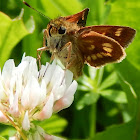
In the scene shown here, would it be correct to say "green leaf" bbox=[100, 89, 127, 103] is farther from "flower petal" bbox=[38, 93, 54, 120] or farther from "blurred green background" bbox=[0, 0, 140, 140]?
"flower petal" bbox=[38, 93, 54, 120]

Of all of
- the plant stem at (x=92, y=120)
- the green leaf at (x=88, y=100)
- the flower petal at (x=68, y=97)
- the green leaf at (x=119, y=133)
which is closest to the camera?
the flower petal at (x=68, y=97)

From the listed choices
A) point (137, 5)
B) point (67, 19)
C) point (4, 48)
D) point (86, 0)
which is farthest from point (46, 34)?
point (86, 0)

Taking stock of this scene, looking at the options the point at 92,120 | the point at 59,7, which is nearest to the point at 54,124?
the point at 92,120

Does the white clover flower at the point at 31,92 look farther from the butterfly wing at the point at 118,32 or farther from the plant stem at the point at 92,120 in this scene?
the plant stem at the point at 92,120

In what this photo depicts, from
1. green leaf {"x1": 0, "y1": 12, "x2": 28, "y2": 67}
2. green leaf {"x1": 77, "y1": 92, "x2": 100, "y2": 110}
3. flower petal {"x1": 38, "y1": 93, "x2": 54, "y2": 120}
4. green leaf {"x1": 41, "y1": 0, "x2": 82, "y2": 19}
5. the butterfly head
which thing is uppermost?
the butterfly head

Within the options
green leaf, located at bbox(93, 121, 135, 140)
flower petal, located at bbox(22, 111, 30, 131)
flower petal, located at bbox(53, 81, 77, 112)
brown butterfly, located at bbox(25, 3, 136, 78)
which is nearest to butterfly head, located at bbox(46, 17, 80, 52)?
brown butterfly, located at bbox(25, 3, 136, 78)

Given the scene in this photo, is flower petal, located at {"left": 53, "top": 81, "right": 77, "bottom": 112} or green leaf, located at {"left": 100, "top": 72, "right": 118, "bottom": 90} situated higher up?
flower petal, located at {"left": 53, "top": 81, "right": 77, "bottom": 112}

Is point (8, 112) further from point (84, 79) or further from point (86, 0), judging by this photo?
point (86, 0)

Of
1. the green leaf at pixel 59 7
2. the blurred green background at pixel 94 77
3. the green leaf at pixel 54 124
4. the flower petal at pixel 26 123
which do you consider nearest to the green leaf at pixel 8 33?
the blurred green background at pixel 94 77

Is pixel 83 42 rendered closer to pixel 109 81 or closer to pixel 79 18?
pixel 79 18
